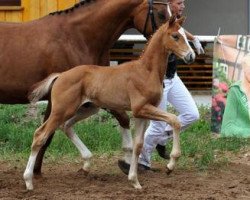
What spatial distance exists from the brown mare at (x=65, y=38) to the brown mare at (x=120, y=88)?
355 mm

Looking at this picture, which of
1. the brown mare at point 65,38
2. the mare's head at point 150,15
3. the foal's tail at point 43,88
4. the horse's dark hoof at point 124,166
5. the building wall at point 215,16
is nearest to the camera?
the foal's tail at point 43,88

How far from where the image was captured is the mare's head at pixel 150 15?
8.16 meters

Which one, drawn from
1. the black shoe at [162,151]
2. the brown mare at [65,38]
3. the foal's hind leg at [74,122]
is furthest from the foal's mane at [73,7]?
the black shoe at [162,151]

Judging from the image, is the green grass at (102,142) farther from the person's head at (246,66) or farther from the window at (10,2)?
the window at (10,2)

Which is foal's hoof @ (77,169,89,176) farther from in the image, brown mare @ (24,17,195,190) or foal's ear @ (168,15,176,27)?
foal's ear @ (168,15,176,27)

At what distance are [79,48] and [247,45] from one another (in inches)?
178

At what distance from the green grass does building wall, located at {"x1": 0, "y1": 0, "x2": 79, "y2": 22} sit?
201 cm

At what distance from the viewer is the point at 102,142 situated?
1047cm

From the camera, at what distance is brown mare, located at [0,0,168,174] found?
26.4 feet

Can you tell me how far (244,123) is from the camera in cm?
1145

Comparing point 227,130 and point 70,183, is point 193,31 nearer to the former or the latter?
point 227,130

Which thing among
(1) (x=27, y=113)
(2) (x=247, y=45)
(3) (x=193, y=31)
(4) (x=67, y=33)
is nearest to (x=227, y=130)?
(2) (x=247, y=45)

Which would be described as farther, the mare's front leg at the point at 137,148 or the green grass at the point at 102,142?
the green grass at the point at 102,142

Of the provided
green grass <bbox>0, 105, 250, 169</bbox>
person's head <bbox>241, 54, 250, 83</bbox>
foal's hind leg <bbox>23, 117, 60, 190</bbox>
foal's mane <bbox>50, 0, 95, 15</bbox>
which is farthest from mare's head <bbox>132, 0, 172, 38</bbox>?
person's head <bbox>241, 54, 250, 83</bbox>
